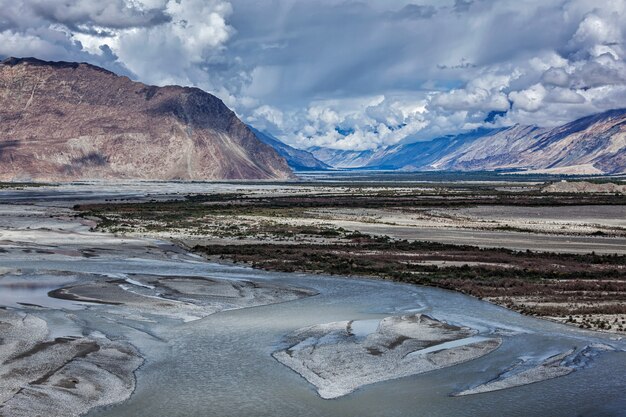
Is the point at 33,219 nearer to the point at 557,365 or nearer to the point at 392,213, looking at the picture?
the point at 392,213

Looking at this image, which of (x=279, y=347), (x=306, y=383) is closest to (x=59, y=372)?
(x=306, y=383)

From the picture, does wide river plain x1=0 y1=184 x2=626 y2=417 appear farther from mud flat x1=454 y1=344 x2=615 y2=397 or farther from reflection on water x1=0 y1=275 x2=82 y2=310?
mud flat x1=454 y1=344 x2=615 y2=397

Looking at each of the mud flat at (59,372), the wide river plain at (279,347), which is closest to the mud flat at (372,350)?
the wide river plain at (279,347)

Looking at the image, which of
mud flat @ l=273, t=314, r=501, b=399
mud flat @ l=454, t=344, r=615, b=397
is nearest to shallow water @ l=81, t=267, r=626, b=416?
mud flat @ l=454, t=344, r=615, b=397

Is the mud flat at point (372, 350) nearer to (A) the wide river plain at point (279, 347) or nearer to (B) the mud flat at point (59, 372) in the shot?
(A) the wide river plain at point (279, 347)

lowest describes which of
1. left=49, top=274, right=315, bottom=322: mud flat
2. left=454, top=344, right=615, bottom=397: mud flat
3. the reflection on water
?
left=454, top=344, right=615, bottom=397: mud flat
